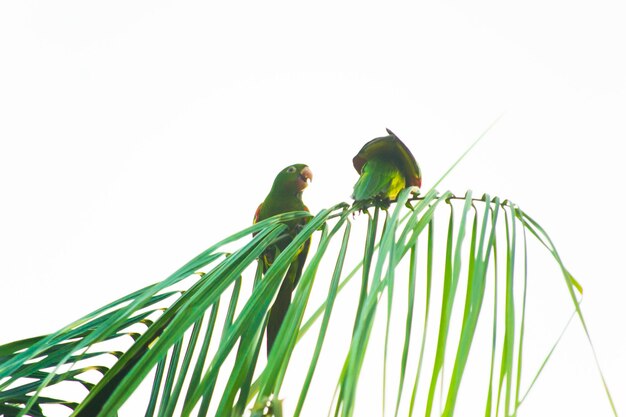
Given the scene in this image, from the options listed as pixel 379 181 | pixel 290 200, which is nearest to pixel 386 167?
pixel 379 181

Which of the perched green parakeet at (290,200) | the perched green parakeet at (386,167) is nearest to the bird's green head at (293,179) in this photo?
the perched green parakeet at (290,200)

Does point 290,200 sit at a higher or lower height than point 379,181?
higher

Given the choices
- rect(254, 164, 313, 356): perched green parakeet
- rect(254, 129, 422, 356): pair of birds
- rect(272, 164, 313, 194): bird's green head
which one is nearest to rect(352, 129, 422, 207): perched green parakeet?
rect(254, 129, 422, 356): pair of birds

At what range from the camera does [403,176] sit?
126cm

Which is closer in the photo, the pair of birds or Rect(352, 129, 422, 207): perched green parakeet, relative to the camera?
the pair of birds

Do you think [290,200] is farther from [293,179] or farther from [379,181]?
[379,181]

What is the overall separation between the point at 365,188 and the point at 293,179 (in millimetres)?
475

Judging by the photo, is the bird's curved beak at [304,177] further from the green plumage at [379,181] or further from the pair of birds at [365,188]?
the green plumage at [379,181]

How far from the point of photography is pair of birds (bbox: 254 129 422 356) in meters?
1.03

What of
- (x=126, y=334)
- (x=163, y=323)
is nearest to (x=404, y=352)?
(x=163, y=323)

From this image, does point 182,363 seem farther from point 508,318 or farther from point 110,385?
point 508,318

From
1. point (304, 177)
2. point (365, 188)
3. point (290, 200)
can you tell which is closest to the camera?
point (365, 188)

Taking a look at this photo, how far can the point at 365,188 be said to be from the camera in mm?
1145

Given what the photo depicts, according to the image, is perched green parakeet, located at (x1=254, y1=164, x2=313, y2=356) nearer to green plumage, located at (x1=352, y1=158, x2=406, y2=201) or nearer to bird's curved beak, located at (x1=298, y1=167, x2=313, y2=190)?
bird's curved beak, located at (x1=298, y1=167, x2=313, y2=190)
